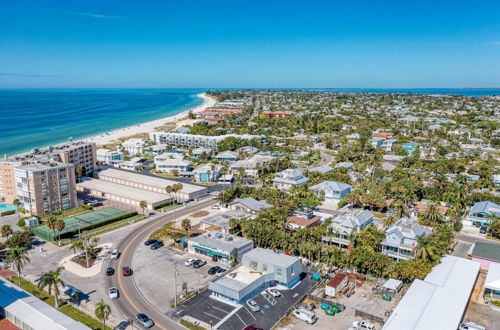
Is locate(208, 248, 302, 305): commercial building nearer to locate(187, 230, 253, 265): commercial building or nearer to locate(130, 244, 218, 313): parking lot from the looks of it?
locate(187, 230, 253, 265): commercial building

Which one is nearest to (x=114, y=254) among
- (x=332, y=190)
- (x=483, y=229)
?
(x=332, y=190)

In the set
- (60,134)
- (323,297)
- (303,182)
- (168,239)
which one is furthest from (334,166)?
(60,134)

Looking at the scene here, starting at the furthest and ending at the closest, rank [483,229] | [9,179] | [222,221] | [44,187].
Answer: [9,179]
[44,187]
[483,229]
[222,221]

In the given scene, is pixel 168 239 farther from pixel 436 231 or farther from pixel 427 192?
pixel 427 192

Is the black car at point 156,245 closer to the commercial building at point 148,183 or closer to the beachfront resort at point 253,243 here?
the beachfront resort at point 253,243

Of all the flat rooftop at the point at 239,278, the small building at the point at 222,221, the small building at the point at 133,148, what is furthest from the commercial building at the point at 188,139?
the flat rooftop at the point at 239,278

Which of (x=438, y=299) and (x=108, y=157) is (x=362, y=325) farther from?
(x=108, y=157)
